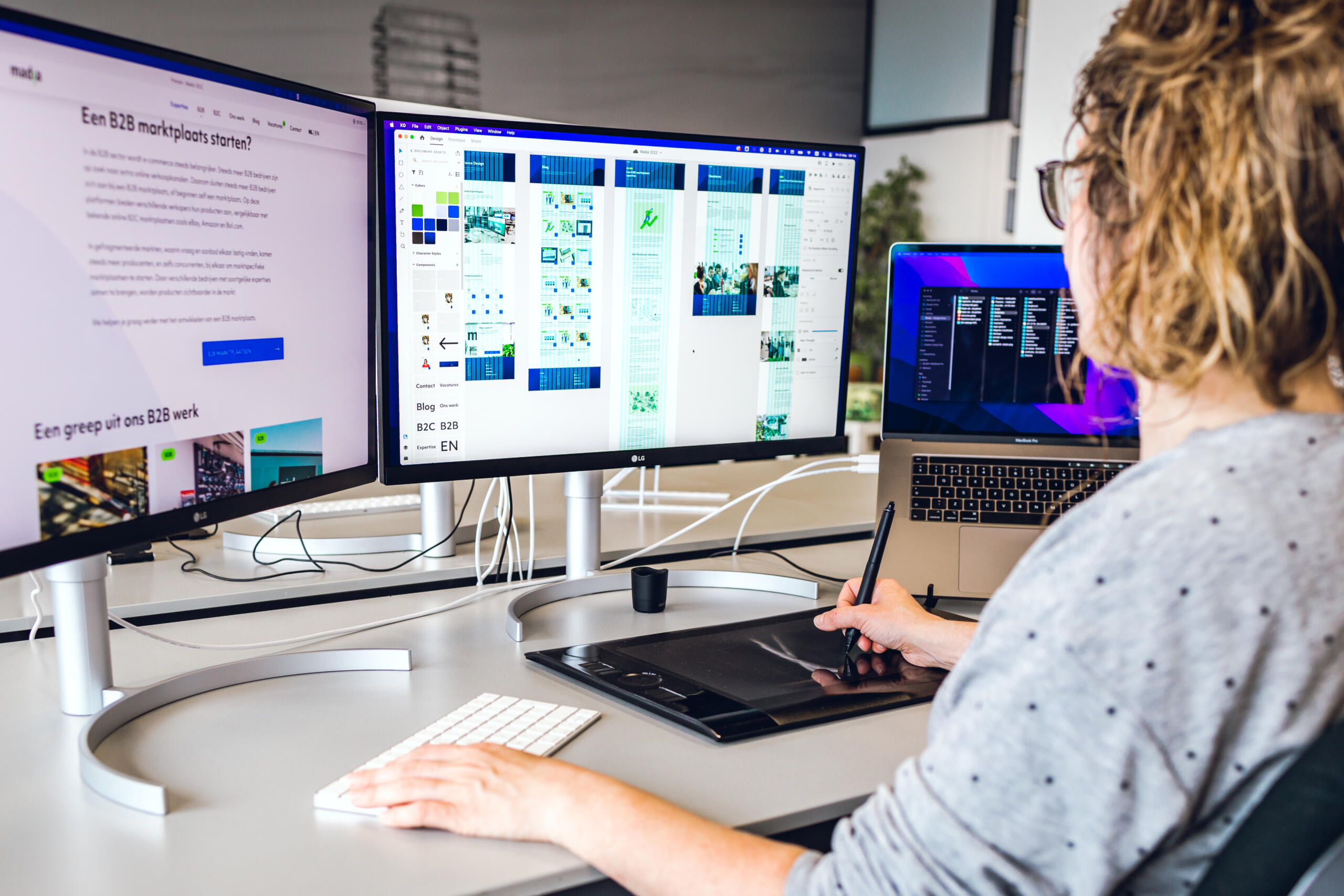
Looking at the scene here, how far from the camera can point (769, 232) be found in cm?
129

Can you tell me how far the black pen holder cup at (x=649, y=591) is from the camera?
4.00ft

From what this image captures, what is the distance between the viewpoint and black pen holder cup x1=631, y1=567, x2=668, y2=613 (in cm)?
122

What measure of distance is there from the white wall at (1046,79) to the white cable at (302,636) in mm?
3164

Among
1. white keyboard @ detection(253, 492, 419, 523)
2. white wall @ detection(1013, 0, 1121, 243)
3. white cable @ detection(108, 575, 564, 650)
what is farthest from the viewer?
white wall @ detection(1013, 0, 1121, 243)

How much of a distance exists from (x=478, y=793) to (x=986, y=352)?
0.97m

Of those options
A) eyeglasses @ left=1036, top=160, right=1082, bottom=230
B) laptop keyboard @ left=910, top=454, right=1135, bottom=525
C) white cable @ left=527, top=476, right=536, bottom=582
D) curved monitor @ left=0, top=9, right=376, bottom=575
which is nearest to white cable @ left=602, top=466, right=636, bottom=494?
white cable @ left=527, top=476, right=536, bottom=582

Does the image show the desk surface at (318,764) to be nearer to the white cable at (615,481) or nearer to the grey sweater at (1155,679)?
the grey sweater at (1155,679)

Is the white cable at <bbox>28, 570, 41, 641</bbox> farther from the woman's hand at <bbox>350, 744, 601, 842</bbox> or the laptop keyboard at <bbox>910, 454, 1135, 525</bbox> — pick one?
the laptop keyboard at <bbox>910, 454, 1135, 525</bbox>

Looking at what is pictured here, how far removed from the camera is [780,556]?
1518mm

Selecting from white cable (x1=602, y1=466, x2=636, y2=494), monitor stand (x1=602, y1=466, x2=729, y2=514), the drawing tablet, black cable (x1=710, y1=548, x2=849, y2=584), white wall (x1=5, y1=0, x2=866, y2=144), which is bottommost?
→ black cable (x1=710, y1=548, x2=849, y2=584)

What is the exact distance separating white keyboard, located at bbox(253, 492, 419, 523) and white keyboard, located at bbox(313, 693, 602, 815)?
776 mm

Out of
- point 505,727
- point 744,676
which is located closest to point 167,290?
point 505,727

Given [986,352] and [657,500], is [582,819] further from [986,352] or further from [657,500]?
[657,500]

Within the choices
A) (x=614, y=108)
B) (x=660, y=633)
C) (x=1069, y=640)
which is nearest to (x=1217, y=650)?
(x=1069, y=640)
